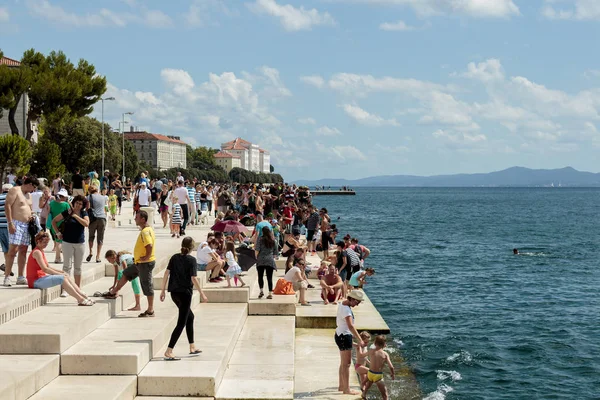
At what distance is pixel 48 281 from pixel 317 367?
14.9 ft

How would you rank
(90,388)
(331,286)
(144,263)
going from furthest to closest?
1. (331,286)
2. (144,263)
3. (90,388)

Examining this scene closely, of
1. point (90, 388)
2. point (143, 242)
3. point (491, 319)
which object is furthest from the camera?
point (491, 319)

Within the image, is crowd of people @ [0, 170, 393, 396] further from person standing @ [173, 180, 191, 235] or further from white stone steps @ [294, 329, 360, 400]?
person standing @ [173, 180, 191, 235]

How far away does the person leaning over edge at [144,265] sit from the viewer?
35.4 ft

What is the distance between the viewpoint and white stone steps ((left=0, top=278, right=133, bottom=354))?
29.2 ft

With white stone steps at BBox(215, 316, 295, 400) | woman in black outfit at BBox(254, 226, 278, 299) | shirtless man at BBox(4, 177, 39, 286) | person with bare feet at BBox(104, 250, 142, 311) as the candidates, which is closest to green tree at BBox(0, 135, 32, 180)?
woman in black outfit at BBox(254, 226, 278, 299)

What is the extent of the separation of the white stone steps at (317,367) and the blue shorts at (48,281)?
3.78 m

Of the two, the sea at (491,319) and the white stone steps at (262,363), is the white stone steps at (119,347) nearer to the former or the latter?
the white stone steps at (262,363)

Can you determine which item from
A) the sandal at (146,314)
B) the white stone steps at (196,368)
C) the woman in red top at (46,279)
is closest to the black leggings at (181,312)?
the white stone steps at (196,368)

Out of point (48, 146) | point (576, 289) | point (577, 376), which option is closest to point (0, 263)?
point (577, 376)

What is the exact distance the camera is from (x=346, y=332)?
1064 cm

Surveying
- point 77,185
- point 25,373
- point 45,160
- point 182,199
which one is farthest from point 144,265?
point 45,160

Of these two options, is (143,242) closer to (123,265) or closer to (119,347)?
(123,265)

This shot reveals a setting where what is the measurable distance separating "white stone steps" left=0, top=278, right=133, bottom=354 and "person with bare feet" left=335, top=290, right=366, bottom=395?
3.44 metres
